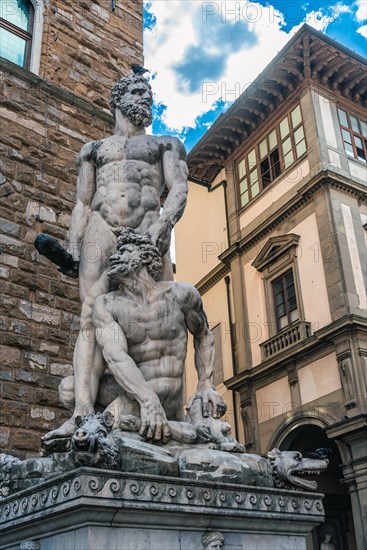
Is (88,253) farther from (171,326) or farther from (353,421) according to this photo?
(353,421)

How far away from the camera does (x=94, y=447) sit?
2.89 meters

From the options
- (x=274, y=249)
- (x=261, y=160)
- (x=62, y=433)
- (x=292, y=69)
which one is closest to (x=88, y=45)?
(x=62, y=433)

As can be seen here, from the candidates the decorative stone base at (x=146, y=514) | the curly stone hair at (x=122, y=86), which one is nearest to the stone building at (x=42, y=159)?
the curly stone hair at (x=122, y=86)

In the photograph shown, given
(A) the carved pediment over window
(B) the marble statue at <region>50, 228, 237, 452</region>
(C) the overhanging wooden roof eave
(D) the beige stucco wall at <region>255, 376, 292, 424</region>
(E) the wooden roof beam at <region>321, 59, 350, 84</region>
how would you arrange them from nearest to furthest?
(B) the marble statue at <region>50, 228, 237, 452</region> < (D) the beige stucco wall at <region>255, 376, 292, 424</region> < (A) the carved pediment over window < (C) the overhanging wooden roof eave < (E) the wooden roof beam at <region>321, 59, 350, 84</region>

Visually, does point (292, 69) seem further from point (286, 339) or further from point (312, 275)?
point (286, 339)

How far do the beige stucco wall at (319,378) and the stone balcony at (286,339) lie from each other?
2.53ft

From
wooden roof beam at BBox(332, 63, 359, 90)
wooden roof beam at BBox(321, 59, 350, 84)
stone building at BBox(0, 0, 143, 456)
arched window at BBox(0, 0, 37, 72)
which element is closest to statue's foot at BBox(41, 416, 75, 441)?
stone building at BBox(0, 0, 143, 456)

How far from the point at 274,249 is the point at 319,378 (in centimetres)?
443

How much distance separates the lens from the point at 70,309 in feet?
25.9

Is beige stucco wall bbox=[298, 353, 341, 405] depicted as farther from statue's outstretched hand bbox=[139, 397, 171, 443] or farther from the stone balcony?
statue's outstretched hand bbox=[139, 397, 171, 443]

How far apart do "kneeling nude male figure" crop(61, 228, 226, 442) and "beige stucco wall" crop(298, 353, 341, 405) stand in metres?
11.7

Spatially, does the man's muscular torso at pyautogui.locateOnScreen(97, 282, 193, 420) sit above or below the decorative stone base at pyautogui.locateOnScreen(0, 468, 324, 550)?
above

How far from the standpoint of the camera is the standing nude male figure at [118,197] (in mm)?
4047

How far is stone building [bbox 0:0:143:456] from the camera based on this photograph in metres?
7.18
